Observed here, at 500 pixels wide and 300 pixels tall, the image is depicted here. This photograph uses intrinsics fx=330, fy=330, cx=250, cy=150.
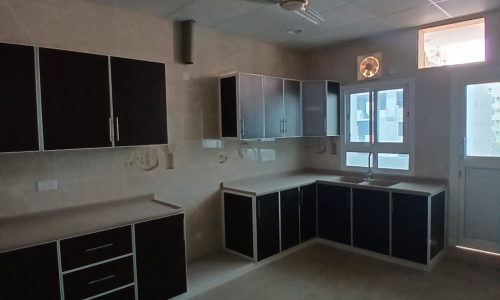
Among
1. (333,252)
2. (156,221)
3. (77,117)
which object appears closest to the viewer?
(77,117)

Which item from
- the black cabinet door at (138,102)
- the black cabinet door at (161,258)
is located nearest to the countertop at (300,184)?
the black cabinet door at (161,258)

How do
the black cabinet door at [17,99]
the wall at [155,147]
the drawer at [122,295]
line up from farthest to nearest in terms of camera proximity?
1. the wall at [155,147]
2. the drawer at [122,295]
3. the black cabinet door at [17,99]

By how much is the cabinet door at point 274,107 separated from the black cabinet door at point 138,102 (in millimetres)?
1340

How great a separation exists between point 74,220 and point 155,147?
106 centimetres

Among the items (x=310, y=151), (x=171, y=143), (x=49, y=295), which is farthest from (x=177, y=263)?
(x=310, y=151)

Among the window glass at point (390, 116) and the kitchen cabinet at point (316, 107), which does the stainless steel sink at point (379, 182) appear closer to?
the window glass at point (390, 116)

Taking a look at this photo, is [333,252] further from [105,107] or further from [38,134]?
[38,134]

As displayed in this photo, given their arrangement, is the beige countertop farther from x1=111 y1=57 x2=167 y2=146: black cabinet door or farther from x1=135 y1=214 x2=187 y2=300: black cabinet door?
x1=111 y1=57 x2=167 y2=146: black cabinet door

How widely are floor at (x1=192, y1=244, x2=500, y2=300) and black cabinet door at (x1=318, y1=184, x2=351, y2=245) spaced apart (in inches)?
12.9

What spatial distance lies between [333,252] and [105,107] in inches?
119

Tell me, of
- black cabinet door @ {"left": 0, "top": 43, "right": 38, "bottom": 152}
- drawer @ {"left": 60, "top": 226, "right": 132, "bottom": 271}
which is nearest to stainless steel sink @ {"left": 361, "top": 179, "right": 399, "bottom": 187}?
drawer @ {"left": 60, "top": 226, "right": 132, "bottom": 271}

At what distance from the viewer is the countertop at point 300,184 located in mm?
3566

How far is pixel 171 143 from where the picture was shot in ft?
11.5

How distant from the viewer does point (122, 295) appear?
2.55m
